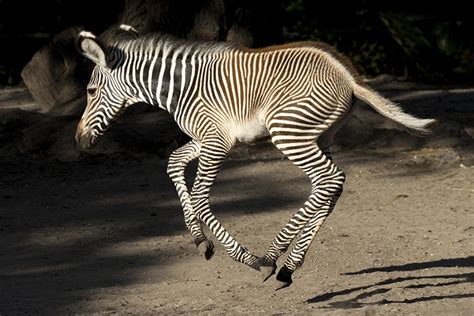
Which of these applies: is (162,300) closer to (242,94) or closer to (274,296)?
(274,296)

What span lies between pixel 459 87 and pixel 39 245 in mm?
11844

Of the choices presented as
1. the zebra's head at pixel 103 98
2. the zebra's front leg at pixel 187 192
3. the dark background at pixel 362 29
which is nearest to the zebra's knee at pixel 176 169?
the zebra's front leg at pixel 187 192

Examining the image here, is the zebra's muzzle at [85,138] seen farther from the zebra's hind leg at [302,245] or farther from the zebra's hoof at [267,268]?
the zebra's hind leg at [302,245]

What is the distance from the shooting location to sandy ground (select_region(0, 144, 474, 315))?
24.7 feet

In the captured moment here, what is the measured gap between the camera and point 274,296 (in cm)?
761

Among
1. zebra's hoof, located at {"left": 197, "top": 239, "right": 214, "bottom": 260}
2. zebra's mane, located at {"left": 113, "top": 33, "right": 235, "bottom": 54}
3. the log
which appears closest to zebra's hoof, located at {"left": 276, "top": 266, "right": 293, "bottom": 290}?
zebra's hoof, located at {"left": 197, "top": 239, "right": 214, "bottom": 260}

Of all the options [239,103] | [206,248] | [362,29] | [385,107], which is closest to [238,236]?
[206,248]

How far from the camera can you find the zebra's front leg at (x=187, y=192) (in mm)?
8000

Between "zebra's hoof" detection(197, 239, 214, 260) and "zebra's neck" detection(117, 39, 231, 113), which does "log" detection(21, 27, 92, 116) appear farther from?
"zebra's hoof" detection(197, 239, 214, 260)

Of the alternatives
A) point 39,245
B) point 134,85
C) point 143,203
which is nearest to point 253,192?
point 143,203

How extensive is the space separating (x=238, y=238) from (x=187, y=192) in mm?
1620

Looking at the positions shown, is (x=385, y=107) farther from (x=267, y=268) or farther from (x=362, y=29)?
(x=362, y=29)

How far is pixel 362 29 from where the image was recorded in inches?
878

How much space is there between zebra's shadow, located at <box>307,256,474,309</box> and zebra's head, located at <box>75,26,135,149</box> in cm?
220
